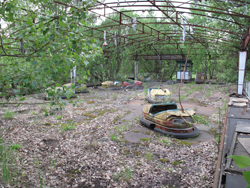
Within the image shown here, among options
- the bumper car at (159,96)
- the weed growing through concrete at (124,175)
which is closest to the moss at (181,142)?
the weed growing through concrete at (124,175)

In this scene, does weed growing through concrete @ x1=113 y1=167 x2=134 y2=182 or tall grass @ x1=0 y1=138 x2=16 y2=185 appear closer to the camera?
tall grass @ x1=0 y1=138 x2=16 y2=185

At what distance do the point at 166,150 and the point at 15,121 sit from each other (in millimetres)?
3929

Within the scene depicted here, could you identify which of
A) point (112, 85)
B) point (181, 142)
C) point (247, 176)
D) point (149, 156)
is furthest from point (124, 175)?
point (112, 85)

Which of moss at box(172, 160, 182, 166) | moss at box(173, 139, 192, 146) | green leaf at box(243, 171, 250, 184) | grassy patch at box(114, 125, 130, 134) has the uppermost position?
green leaf at box(243, 171, 250, 184)

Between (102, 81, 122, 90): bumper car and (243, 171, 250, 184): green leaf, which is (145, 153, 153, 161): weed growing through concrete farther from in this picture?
(102, 81, 122, 90): bumper car

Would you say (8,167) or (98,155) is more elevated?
(8,167)

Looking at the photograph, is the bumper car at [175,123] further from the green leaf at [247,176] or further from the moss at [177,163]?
the green leaf at [247,176]

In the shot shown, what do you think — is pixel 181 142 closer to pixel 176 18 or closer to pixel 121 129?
pixel 121 129

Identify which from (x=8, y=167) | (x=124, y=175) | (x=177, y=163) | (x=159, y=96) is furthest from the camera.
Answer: (x=159, y=96)

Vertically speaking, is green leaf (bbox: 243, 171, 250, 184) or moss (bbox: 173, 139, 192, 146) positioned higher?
green leaf (bbox: 243, 171, 250, 184)

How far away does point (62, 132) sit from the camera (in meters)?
4.77

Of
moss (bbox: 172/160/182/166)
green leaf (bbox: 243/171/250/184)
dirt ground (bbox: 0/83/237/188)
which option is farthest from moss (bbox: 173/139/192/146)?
green leaf (bbox: 243/171/250/184)

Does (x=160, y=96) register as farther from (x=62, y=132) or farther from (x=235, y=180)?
(x=235, y=180)

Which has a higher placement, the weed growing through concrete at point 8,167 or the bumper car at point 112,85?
the bumper car at point 112,85
